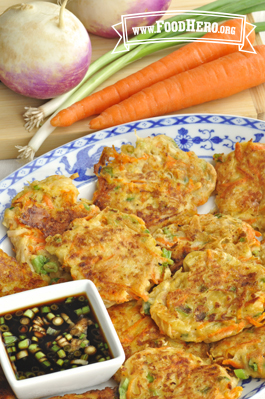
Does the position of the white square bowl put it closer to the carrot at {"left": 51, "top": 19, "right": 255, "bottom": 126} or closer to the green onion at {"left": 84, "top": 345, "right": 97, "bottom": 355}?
the green onion at {"left": 84, "top": 345, "right": 97, "bottom": 355}

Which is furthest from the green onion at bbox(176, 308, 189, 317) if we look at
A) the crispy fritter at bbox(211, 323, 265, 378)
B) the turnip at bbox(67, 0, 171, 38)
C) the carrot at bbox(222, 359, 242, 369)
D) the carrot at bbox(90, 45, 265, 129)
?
the turnip at bbox(67, 0, 171, 38)

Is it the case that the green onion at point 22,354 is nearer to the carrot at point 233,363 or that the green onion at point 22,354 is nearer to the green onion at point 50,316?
the green onion at point 50,316

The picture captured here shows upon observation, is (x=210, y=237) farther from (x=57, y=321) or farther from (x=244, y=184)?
(x=57, y=321)

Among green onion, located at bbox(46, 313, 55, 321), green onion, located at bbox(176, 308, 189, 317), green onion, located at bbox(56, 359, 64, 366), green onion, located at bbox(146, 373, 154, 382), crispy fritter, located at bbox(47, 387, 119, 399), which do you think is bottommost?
crispy fritter, located at bbox(47, 387, 119, 399)

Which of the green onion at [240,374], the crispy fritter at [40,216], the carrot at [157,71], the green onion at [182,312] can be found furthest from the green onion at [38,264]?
the carrot at [157,71]

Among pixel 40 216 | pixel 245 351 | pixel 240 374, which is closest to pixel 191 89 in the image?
pixel 40 216

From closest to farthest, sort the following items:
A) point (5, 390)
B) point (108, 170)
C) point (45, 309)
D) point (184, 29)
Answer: point (5, 390) → point (45, 309) → point (108, 170) → point (184, 29)

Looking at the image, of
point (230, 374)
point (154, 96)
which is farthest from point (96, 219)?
point (154, 96)
